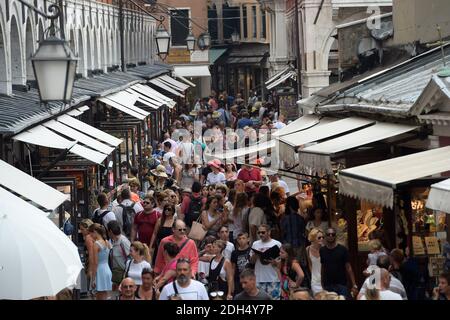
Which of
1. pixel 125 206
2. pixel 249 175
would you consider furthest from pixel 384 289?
pixel 249 175

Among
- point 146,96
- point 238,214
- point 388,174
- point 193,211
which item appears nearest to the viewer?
point 388,174

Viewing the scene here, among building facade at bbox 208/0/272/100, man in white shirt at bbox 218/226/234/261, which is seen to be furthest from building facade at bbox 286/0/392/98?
building facade at bbox 208/0/272/100

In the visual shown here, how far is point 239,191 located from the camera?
68.3ft

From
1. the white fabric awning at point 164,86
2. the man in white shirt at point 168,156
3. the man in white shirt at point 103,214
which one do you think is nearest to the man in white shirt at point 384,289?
the man in white shirt at point 103,214

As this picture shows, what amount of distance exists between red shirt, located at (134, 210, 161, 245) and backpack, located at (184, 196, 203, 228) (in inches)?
65.2

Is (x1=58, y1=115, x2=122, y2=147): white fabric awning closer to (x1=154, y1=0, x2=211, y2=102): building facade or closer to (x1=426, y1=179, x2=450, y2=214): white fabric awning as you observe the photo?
(x1=426, y1=179, x2=450, y2=214): white fabric awning

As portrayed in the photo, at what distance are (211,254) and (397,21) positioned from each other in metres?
9.56

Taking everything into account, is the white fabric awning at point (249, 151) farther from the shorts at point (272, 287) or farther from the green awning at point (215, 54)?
the green awning at point (215, 54)

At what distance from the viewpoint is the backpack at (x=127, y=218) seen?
18.0m

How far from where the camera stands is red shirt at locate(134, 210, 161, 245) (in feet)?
57.1

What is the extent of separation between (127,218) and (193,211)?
146 cm

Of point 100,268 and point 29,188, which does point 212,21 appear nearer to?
point 100,268
